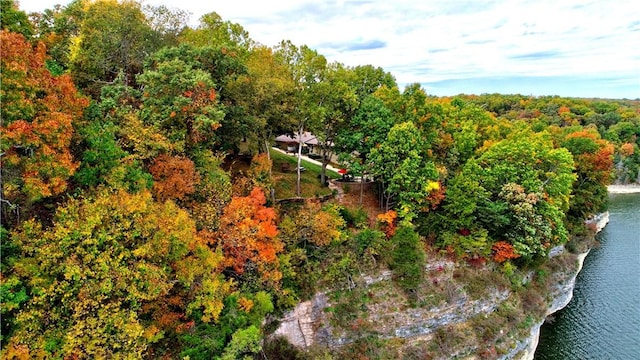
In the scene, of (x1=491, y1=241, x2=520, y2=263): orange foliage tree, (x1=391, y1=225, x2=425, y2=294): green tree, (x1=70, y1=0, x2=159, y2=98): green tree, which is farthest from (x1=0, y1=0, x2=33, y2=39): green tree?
(x1=491, y1=241, x2=520, y2=263): orange foliage tree

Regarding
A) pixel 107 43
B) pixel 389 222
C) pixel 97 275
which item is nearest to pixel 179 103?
pixel 107 43

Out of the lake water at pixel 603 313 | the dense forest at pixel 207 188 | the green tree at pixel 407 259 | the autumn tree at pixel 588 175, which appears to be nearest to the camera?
the dense forest at pixel 207 188

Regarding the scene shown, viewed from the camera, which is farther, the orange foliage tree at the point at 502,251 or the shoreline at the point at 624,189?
the shoreline at the point at 624,189

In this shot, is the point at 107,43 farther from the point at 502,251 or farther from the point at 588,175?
the point at 588,175

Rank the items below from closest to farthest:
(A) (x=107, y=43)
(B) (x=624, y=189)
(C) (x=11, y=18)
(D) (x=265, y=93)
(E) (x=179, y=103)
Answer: (C) (x=11, y=18) < (E) (x=179, y=103) < (A) (x=107, y=43) < (D) (x=265, y=93) < (B) (x=624, y=189)

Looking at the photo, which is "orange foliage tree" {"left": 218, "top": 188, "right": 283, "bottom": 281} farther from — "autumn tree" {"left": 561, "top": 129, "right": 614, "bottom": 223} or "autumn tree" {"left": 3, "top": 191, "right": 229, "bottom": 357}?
"autumn tree" {"left": 561, "top": 129, "right": 614, "bottom": 223}

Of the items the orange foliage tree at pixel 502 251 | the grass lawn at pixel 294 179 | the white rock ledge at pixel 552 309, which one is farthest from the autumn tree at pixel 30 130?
the orange foliage tree at pixel 502 251

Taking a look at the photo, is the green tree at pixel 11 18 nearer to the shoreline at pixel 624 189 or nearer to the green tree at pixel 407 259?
the green tree at pixel 407 259

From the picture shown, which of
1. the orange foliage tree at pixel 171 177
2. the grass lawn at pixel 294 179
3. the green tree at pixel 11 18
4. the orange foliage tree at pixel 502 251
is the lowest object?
the orange foliage tree at pixel 502 251

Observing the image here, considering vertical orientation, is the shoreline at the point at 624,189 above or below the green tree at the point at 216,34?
below
